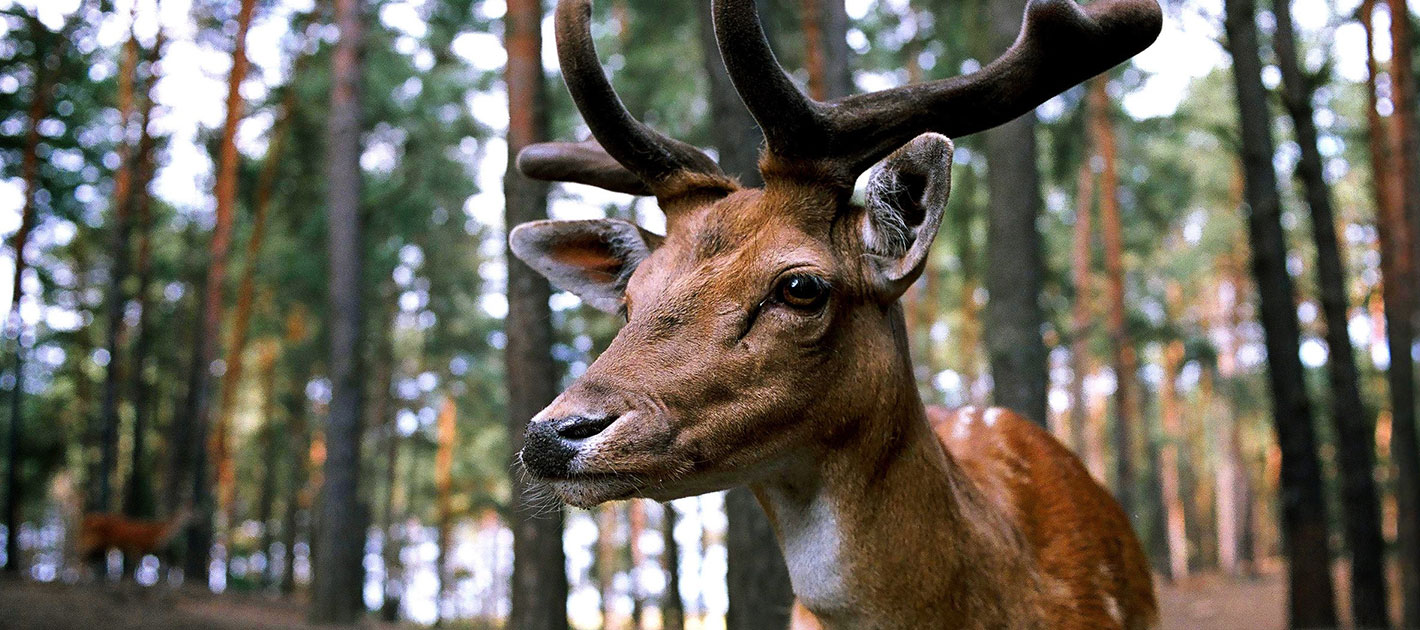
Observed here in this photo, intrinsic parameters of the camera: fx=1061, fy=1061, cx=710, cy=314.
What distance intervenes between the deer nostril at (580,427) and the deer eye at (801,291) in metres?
0.65

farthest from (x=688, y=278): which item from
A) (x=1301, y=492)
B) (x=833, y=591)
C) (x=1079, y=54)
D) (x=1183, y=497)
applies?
(x=1183, y=497)

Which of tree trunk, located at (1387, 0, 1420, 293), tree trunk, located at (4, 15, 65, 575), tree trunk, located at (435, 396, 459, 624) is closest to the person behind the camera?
tree trunk, located at (1387, 0, 1420, 293)

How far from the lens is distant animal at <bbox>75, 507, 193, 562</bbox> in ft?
48.3

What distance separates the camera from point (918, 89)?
325 centimetres

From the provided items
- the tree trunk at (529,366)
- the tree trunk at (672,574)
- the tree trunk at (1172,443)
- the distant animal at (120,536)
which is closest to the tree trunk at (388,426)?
the tree trunk at (672,574)

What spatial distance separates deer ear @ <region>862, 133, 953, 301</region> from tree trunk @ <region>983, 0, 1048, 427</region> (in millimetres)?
5640

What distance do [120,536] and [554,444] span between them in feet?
49.3

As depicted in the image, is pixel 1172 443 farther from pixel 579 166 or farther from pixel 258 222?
pixel 579 166

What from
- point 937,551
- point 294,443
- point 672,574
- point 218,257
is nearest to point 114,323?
point 218,257

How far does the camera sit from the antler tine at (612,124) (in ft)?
11.0

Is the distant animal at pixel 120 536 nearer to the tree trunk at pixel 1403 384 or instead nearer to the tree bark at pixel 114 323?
the tree bark at pixel 114 323

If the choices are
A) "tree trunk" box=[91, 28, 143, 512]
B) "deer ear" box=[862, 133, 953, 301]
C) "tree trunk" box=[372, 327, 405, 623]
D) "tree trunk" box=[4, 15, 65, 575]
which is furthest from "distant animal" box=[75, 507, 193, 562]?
"deer ear" box=[862, 133, 953, 301]

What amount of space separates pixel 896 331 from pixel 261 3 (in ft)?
66.2

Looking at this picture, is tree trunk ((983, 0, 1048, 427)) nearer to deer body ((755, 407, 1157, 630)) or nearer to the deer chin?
deer body ((755, 407, 1157, 630))
